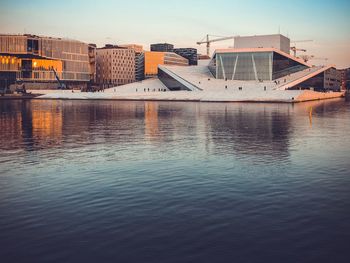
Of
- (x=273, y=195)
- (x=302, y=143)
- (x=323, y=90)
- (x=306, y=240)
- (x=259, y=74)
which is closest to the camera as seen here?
(x=306, y=240)

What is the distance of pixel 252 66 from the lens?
5128 inches

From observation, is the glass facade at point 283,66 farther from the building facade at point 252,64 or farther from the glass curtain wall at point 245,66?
the glass curtain wall at point 245,66

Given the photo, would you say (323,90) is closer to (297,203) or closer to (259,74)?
(259,74)

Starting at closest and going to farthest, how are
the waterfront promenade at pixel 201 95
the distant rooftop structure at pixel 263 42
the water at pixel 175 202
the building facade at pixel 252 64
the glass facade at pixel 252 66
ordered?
the water at pixel 175 202
the waterfront promenade at pixel 201 95
the building facade at pixel 252 64
the glass facade at pixel 252 66
the distant rooftop structure at pixel 263 42

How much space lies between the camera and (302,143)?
2911 cm

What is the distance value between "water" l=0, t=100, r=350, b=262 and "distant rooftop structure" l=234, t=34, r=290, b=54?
120m

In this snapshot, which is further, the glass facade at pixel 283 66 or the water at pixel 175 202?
the glass facade at pixel 283 66

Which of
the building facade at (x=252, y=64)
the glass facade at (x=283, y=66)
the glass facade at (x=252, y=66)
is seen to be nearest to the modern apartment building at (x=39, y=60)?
the building facade at (x=252, y=64)

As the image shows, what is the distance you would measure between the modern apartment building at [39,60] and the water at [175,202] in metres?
145

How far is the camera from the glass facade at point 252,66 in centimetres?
12875

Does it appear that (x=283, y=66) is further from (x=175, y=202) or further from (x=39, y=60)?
(x=175, y=202)

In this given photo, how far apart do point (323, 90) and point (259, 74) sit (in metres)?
35.9

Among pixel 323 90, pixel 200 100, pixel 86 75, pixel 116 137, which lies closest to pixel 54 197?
pixel 116 137

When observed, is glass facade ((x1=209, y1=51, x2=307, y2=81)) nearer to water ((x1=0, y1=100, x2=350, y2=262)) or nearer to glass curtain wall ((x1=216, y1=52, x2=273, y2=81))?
glass curtain wall ((x1=216, y1=52, x2=273, y2=81))
